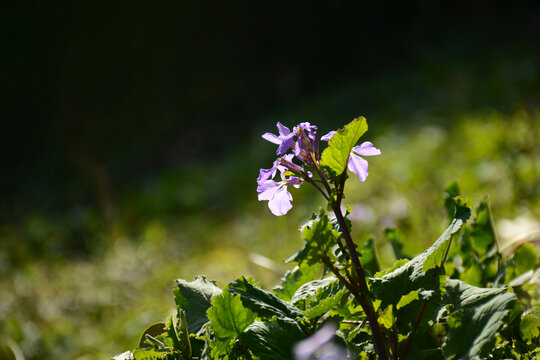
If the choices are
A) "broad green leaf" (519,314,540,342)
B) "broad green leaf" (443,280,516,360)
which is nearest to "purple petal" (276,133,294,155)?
"broad green leaf" (443,280,516,360)

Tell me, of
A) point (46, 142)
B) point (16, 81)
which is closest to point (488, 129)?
point (46, 142)

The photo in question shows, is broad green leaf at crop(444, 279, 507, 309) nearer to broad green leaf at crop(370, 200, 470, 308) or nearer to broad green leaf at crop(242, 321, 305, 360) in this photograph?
broad green leaf at crop(370, 200, 470, 308)

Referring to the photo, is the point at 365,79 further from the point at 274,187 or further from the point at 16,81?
the point at 274,187

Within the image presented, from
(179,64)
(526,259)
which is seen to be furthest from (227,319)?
(179,64)

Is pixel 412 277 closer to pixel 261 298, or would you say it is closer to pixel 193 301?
pixel 261 298

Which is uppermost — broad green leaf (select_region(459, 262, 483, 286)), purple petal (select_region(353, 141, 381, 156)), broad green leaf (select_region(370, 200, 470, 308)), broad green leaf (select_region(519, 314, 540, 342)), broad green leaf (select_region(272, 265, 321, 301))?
purple petal (select_region(353, 141, 381, 156))

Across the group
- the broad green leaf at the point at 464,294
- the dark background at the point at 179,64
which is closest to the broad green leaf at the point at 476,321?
the broad green leaf at the point at 464,294
